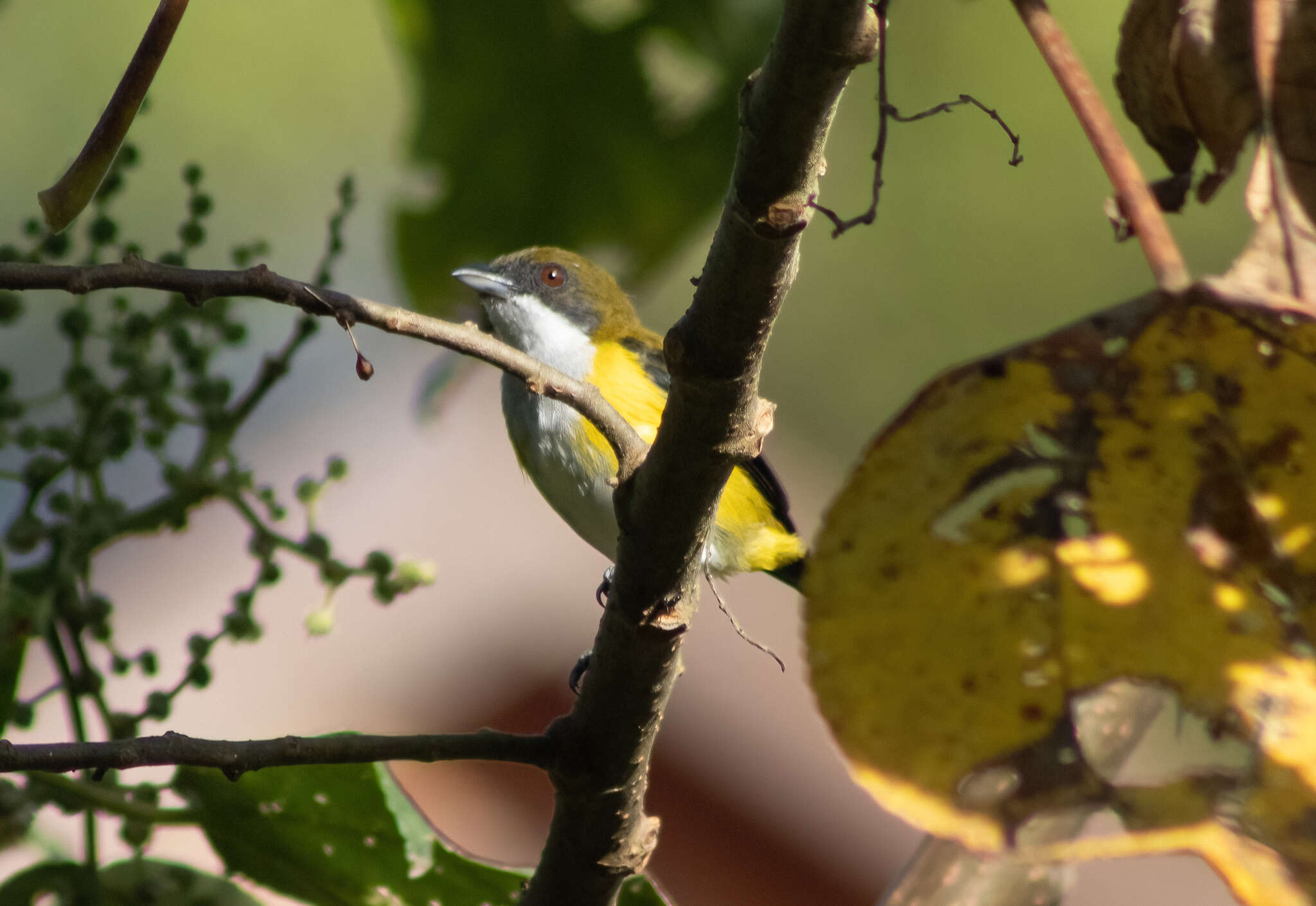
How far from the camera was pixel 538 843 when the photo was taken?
3410 mm

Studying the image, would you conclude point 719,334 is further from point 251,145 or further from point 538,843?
point 251,145

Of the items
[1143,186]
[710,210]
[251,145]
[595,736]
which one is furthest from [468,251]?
[251,145]

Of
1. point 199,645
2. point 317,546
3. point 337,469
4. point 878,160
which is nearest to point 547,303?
point 337,469

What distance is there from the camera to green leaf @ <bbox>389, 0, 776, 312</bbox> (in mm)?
1486

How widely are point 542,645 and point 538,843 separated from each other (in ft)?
1.70

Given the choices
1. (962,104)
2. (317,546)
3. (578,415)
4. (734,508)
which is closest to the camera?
(962,104)

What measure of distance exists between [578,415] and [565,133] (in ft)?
2.52

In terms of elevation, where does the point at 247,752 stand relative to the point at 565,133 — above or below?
below

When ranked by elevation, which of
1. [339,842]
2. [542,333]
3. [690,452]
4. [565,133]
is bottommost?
[339,842]

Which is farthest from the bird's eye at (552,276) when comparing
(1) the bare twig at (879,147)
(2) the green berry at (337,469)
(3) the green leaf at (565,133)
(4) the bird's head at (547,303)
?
(1) the bare twig at (879,147)

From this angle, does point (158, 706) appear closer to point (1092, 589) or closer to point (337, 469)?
point (337, 469)

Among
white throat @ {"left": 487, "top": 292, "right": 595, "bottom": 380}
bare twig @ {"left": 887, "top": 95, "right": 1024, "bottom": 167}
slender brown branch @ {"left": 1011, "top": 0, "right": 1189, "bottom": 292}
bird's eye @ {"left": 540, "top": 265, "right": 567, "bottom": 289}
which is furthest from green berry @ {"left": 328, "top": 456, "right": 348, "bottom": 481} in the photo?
bird's eye @ {"left": 540, "top": 265, "right": 567, "bottom": 289}

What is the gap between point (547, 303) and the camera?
301cm

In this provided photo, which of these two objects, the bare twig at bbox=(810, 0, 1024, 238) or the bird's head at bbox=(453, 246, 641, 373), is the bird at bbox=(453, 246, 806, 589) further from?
the bare twig at bbox=(810, 0, 1024, 238)
